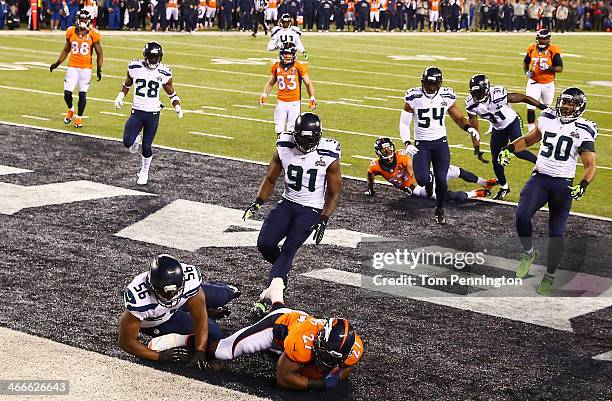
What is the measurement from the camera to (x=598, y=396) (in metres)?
7.48

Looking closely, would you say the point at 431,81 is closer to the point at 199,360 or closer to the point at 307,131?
the point at 307,131

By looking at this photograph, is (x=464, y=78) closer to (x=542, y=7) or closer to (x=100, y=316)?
(x=100, y=316)

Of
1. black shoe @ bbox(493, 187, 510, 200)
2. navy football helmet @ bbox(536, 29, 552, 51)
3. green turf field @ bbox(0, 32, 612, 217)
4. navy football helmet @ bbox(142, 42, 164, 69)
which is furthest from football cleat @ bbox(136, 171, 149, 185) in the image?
navy football helmet @ bbox(536, 29, 552, 51)

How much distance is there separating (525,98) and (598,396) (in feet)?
24.7

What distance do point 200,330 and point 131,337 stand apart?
1.61ft

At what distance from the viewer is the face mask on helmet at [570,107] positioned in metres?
10.0

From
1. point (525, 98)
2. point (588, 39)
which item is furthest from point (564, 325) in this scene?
point (588, 39)

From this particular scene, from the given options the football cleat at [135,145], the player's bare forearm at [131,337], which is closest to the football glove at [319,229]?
the player's bare forearm at [131,337]

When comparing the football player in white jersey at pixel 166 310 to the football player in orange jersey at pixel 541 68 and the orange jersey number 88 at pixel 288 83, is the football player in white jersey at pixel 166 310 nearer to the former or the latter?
the orange jersey number 88 at pixel 288 83

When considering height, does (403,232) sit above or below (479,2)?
below

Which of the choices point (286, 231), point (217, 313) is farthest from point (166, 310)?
point (286, 231)

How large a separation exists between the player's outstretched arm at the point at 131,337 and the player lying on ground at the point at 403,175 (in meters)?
6.41

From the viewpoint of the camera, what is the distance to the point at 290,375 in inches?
289

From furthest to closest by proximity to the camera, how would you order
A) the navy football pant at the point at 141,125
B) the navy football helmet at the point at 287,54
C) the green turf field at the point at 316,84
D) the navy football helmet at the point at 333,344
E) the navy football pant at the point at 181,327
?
the green turf field at the point at 316,84
the navy football helmet at the point at 287,54
the navy football pant at the point at 141,125
the navy football pant at the point at 181,327
the navy football helmet at the point at 333,344
